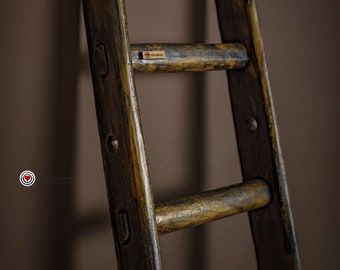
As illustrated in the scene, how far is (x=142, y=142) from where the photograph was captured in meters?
0.66

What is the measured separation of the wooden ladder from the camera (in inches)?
25.6

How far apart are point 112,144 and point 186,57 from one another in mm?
169

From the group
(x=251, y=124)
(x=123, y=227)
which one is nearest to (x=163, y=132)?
(x=251, y=124)

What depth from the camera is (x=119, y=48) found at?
2.16ft

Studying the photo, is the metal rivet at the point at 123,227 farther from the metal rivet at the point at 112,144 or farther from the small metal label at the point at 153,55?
the small metal label at the point at 153,55

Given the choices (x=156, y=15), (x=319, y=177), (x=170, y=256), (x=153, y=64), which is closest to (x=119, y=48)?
(x=153, y=64)

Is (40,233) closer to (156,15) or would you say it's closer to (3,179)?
(3,179)

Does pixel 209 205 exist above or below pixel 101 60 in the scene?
below

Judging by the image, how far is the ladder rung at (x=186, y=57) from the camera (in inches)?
27.7

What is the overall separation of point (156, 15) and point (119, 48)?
208mm

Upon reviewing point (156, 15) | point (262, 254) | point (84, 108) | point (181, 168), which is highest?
point (156, 15)

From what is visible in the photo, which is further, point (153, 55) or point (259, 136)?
point (259, 136)

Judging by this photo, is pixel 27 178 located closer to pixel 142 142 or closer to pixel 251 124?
pixel 142 142

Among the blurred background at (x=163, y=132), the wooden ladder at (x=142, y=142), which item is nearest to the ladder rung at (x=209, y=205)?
the wooden ladder at (x=142, y=142)
